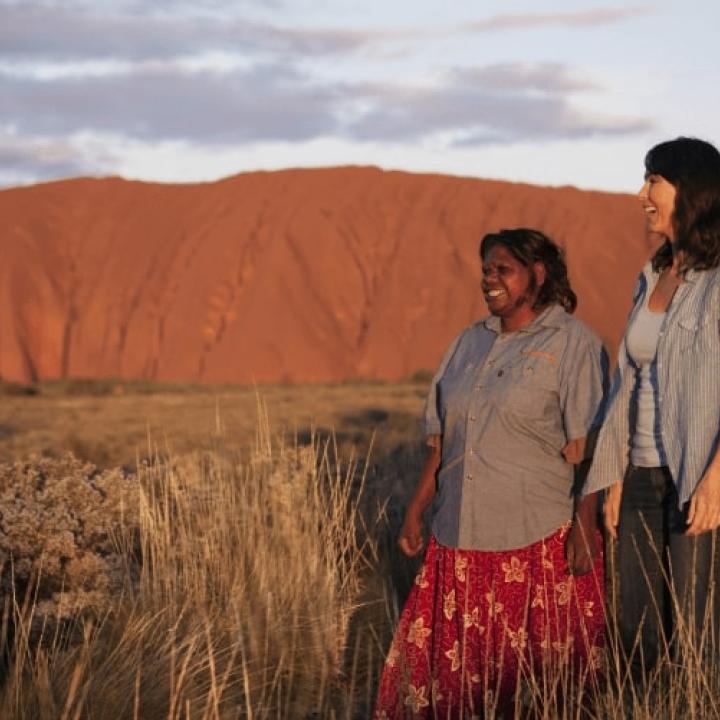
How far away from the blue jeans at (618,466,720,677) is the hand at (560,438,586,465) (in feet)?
1.02

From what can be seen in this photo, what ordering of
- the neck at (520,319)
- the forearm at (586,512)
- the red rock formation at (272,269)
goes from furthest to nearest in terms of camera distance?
1. the red rock formation at (272,269)
2. the neck at (520,319)
3. the forearm at (586,512)

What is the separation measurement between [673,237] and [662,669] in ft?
3.85

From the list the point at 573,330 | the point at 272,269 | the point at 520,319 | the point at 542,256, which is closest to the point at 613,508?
the point at 573,330

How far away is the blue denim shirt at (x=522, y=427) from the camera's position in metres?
3.58

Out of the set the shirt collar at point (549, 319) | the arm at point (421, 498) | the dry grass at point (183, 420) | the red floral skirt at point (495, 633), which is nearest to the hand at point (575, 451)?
the red floral skirt at point (495, 633)

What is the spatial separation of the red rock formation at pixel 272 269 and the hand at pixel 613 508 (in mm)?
35202

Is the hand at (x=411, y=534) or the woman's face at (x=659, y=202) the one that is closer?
the woman's face at (x=659, y=202)

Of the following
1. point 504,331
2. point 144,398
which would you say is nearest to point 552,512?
point 504,331

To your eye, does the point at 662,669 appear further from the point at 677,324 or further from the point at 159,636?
the point at 159,636

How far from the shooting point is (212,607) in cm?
473

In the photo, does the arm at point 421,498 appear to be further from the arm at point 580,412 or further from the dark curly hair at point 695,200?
the dark curly hair at point 695,200

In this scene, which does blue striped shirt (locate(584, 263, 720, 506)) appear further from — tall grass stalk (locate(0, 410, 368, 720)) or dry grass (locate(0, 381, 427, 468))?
dry grass (locate(0, 381, 427, 468))

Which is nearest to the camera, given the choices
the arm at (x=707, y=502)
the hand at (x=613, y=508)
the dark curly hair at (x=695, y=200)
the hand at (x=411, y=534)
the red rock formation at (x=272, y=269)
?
the arm at (x=707, y=502)

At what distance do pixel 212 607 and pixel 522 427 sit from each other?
169 cm
